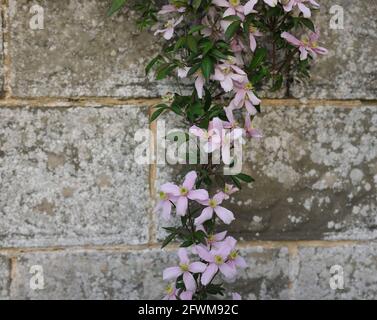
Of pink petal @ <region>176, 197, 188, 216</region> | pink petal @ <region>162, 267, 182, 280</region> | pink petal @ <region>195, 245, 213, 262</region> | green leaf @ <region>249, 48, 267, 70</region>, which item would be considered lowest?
pink petal @ <region>162, 267, 182, 280</region>

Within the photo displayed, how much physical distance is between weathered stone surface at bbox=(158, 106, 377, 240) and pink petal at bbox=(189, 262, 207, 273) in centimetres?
25

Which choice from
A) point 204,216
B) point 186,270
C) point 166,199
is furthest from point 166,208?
point 186,270

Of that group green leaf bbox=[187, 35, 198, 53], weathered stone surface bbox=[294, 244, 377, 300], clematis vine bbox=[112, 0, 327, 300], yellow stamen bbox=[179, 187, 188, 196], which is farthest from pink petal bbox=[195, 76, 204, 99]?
weathered stone surface bbox=[294, 244, 377, 300]

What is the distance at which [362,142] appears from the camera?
7.01 ft

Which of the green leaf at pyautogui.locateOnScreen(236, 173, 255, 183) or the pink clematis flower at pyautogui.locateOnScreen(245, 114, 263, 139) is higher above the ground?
the pink clematis flower at pyautogui.locateOnScreen(245, 114, 263, 139)

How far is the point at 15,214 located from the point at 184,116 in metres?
0.72

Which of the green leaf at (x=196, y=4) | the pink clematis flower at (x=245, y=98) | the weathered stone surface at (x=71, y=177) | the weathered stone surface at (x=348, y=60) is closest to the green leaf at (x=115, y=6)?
the green leaf at (x=196, y=4)

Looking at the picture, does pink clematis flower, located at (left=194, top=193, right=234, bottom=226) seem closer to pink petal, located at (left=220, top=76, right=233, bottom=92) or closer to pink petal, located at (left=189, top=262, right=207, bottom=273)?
pink petal, located at (left=189, top=262, right=207, bottom=273)

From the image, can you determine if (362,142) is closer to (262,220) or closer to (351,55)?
(351,55)

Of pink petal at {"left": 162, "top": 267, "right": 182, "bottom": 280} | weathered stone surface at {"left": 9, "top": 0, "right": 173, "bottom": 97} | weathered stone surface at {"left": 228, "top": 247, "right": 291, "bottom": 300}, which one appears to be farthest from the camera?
weathered stone surface at {"left": 228, "top": 247, "right": 291, "bottom": 300}

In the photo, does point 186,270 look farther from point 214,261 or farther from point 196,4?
point 196,4

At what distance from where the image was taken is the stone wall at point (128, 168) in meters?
2.04

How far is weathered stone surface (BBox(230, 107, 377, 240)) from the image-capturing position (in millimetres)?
2121

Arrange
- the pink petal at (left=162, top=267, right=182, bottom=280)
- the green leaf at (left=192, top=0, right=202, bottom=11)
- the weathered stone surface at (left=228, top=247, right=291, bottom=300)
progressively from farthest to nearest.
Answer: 1. the weathered stone surface at (left=228, top=247, right=291, bottom=300)
2. the pink petal at (left=162, top=267, right=182, bottom=280)
3. the green leaf at (left=192, top=0, right=202, bottom=11)
